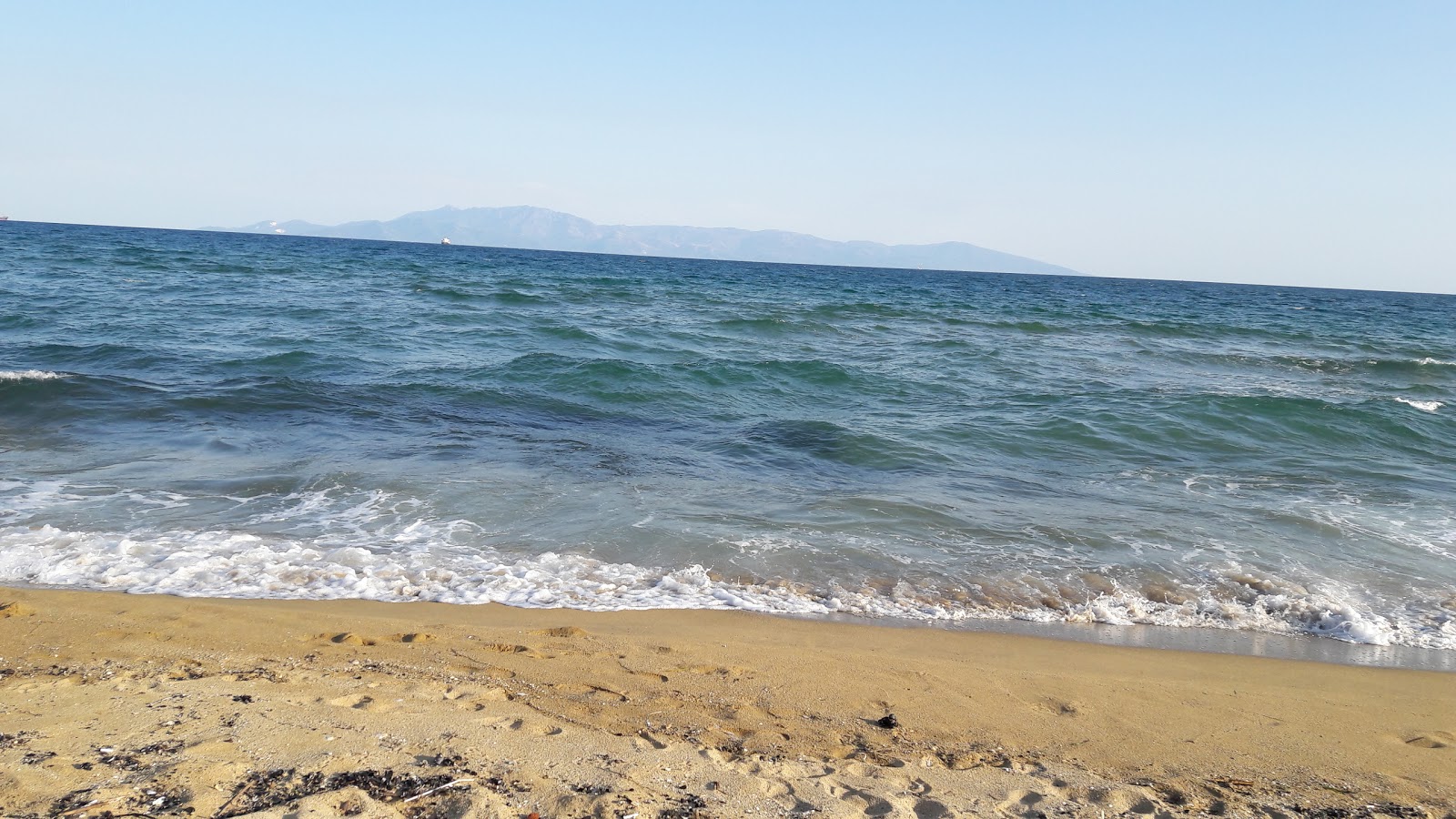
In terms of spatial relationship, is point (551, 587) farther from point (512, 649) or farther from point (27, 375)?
point (27, 375)

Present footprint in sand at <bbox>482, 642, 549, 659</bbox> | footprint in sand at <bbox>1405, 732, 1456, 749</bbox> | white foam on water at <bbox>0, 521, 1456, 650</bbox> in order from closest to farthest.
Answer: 1. footprint in sand at <bbox>1405, 732, 1456, 749</bbox>
2. footprint in sand at <bbox>482, 642, 549, 659</bbox>
3. white foam on water at <bbox>0, 521, 1456, 650</bbox>

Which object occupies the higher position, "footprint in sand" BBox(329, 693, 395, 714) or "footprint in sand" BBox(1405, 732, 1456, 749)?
"footprint in sand" BBox(1405, 732, 1456, 749)

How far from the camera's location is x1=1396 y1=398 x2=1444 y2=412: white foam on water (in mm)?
13374

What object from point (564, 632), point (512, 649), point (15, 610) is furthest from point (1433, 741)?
point (15, 610)

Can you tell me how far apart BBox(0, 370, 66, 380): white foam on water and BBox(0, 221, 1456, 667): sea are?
7 cm

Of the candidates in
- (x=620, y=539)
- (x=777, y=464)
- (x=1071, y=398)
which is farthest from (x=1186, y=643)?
(x=1071, y=398)

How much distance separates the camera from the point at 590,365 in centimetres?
1371

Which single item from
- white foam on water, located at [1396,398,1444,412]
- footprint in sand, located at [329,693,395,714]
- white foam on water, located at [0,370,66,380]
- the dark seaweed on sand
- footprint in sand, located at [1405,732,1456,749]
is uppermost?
white foam on water, located at [1396,398,1444,412]

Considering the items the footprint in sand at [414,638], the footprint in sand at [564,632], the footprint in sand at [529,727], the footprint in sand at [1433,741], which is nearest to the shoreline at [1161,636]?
the footprint in sand at [564,632]

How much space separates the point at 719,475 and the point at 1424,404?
43.5ft

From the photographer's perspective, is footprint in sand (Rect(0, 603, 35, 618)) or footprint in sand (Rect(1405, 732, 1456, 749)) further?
footprint in sand (Rect(0, 603, 35, 618))

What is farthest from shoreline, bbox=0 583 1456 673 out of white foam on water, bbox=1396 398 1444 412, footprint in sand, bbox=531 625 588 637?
white foam on water, bbox=1396 398 1444 412

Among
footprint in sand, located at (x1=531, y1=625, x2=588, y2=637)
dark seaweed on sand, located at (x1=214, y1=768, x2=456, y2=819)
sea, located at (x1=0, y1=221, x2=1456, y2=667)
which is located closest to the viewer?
dark seaweed on sand, located at (x1=214, y1=768, x2=456, y2=819)

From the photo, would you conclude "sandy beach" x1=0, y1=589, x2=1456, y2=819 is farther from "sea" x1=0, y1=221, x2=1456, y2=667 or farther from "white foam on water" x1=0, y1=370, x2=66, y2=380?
"white foam on water" x1=0, y1=370, x2=66, y2=380
